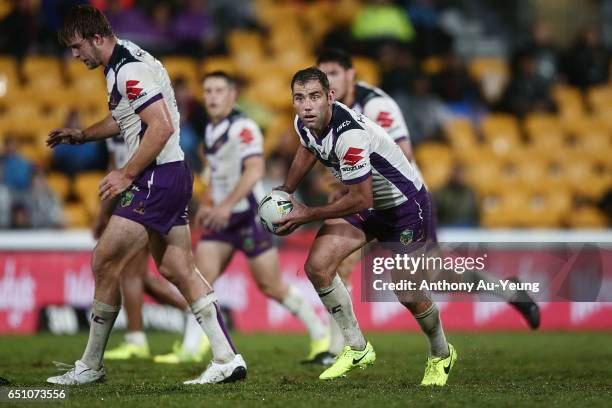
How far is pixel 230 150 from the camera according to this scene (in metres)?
10.1

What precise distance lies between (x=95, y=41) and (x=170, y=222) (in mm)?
1468

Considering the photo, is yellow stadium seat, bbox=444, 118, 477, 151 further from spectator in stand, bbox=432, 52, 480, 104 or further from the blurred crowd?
spectator in stand, bbox=432, 52, 480, 104

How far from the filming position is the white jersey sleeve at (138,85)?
24.0 ft

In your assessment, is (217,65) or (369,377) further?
(217,65)

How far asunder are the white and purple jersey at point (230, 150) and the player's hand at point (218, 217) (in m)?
0.30

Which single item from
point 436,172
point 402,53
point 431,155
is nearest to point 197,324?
point 436,172

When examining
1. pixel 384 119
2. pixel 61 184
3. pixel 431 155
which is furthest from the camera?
pixel 431 155

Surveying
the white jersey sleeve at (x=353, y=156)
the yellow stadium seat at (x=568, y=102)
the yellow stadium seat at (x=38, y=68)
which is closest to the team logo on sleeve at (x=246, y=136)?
the white jersey sleeve at (x=353, y=156)

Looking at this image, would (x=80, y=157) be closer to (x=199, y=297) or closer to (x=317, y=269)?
(x=199, y=297)

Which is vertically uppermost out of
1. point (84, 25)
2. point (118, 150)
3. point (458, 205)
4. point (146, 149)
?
point (84, 25)

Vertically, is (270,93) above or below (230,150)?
above

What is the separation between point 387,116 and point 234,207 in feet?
6.15

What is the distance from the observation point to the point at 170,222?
7621 mm

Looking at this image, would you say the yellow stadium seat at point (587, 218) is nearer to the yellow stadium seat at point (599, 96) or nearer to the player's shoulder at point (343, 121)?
the yellow stadium seat at point (599, 96)
